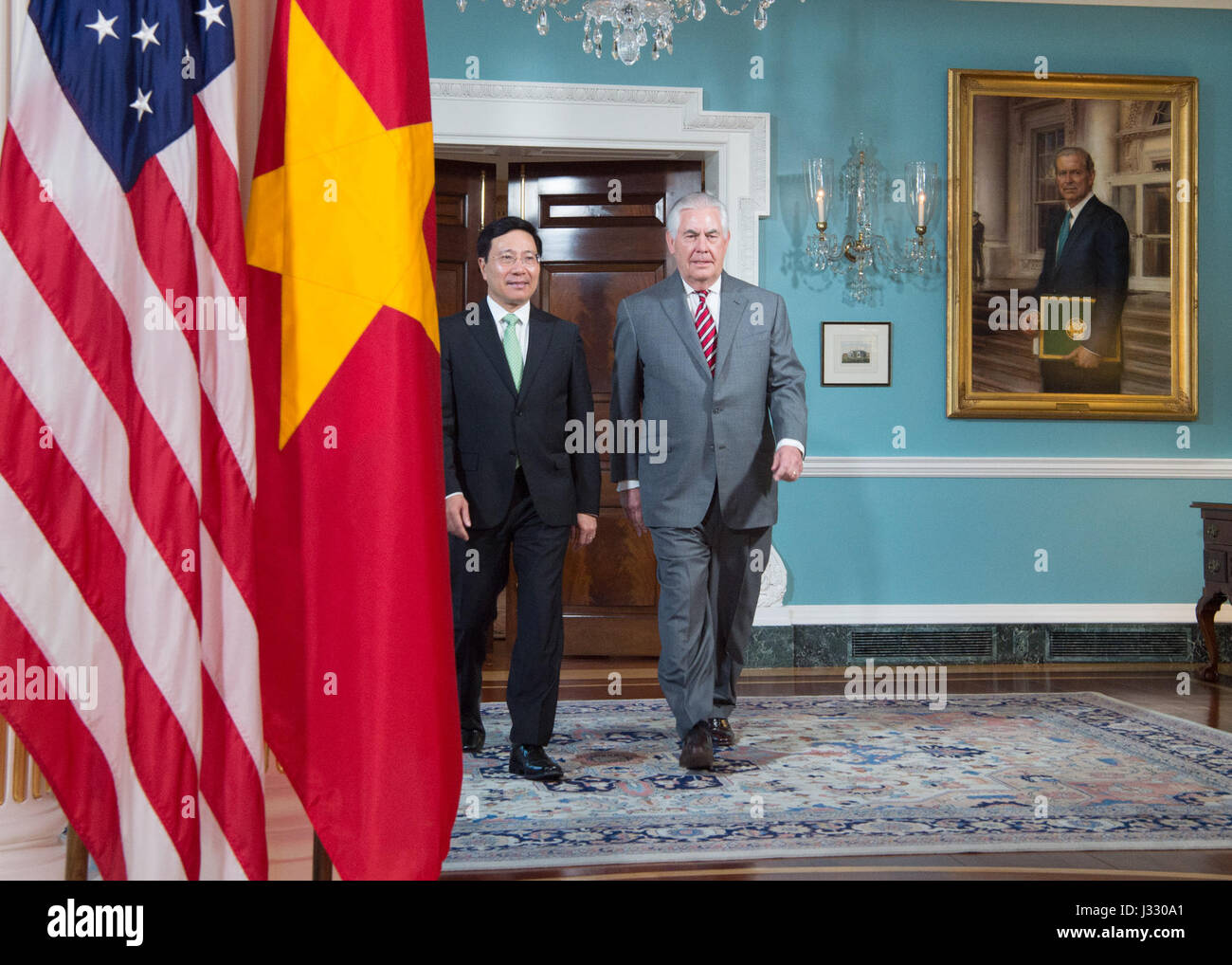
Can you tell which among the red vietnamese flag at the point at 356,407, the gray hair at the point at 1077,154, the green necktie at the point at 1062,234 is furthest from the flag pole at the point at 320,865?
the gray hair at the point at 1077,154

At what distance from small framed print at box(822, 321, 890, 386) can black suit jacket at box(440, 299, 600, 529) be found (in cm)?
262

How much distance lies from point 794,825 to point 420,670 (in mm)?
1794

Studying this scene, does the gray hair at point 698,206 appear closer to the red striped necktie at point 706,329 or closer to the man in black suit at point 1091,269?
the red striped necktie at point 706,329

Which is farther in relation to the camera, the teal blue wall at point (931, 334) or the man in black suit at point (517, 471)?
the teal blue wall at point (931, 334)

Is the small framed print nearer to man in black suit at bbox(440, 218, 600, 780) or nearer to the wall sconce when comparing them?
the wall sconce

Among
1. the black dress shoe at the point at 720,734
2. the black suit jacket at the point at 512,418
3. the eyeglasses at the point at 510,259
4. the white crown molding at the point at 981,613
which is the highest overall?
the eyeglasses at the point at 510,259

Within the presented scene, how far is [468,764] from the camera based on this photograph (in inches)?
150

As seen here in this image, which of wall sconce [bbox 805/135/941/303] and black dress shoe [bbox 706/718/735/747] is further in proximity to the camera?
wall sconce [bbox 805/135/941/303]

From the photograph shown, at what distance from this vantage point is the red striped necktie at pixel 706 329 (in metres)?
3.89

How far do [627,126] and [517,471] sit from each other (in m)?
2.98

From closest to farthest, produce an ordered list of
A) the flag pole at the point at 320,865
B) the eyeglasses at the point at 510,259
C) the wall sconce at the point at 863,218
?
the flag pole at the point at 320,865 → the eyeglasses at the point at 510,259 → the wall sconce at the point at 863,218

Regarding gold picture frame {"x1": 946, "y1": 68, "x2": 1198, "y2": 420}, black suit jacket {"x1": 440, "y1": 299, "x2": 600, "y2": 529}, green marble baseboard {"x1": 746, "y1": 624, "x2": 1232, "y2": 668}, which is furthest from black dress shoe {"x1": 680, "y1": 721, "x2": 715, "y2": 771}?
gold picture frame {"x1": 946, "y1": 68, "x2": 1198, "y2": 420}

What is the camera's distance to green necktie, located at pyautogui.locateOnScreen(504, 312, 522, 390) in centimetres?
377

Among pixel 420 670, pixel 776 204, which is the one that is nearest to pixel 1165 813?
pixel 420 670
